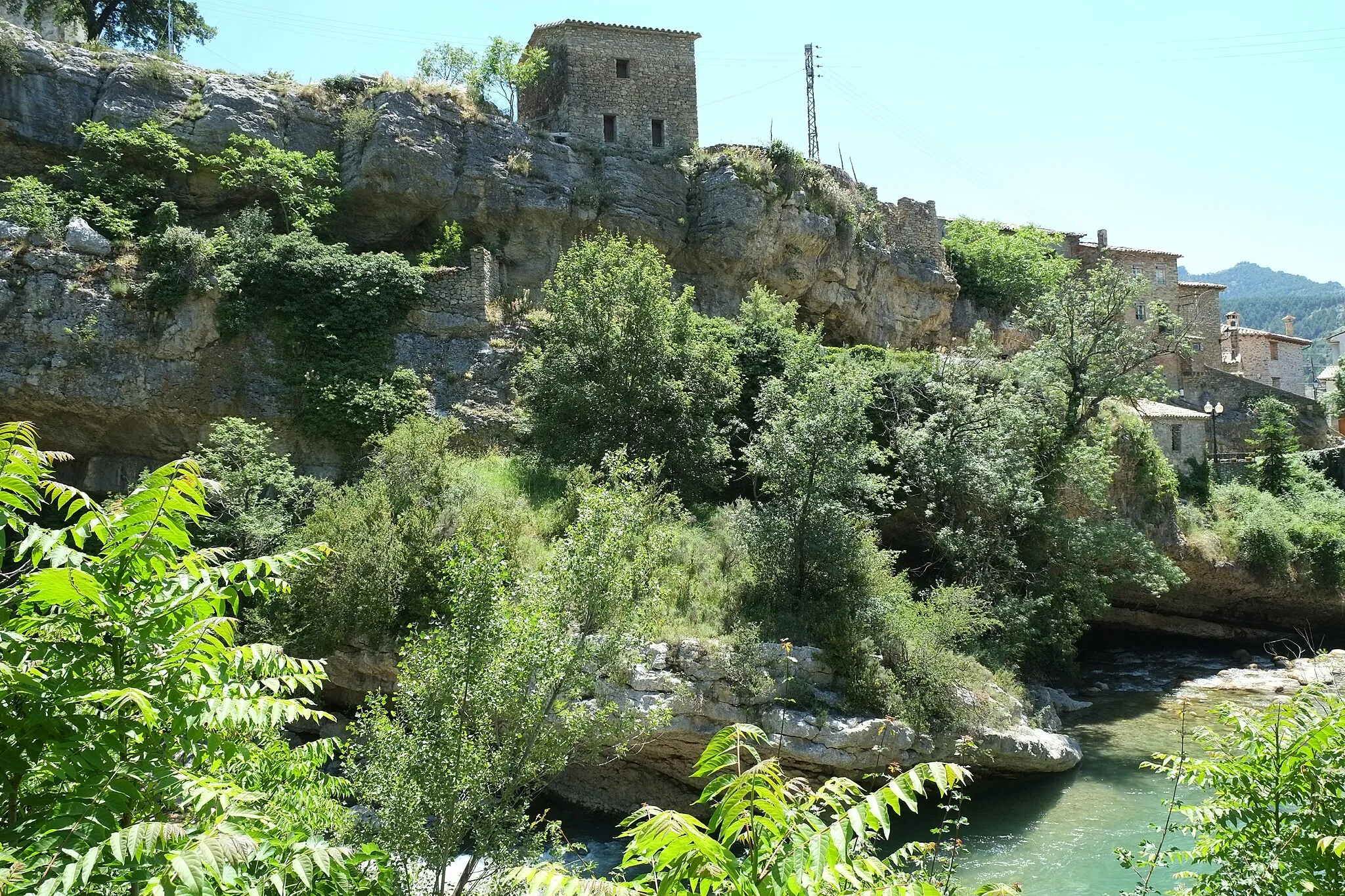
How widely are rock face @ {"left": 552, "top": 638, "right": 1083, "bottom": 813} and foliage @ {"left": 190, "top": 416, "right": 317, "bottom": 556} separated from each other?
25.6ft

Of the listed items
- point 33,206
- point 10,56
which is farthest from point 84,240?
point 10,56

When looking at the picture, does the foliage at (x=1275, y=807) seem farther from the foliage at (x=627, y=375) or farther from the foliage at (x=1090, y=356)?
the foliage at (x=1090, y=356)

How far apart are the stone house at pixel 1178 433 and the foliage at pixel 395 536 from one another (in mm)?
22252

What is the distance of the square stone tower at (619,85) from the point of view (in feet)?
Answer: 106

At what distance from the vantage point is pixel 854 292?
1313 inches

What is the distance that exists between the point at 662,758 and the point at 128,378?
16340mm

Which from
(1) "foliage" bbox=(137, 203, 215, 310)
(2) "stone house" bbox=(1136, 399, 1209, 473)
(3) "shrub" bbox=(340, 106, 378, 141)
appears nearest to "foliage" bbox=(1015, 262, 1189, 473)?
(2) "stone house" bbox=(1136, 399, 1209, 473)

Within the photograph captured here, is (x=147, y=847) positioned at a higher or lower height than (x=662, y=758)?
higher

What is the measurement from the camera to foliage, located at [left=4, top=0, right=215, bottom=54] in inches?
1241

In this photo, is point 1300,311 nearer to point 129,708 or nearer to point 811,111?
point 811,111

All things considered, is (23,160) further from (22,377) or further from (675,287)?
(675,287)

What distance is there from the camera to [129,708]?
3941 millimetres

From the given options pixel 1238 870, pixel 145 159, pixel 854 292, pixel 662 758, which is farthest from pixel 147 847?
pixel 854 292

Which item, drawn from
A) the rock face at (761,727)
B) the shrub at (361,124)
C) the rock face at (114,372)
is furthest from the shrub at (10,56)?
the rock face at (761,727)
